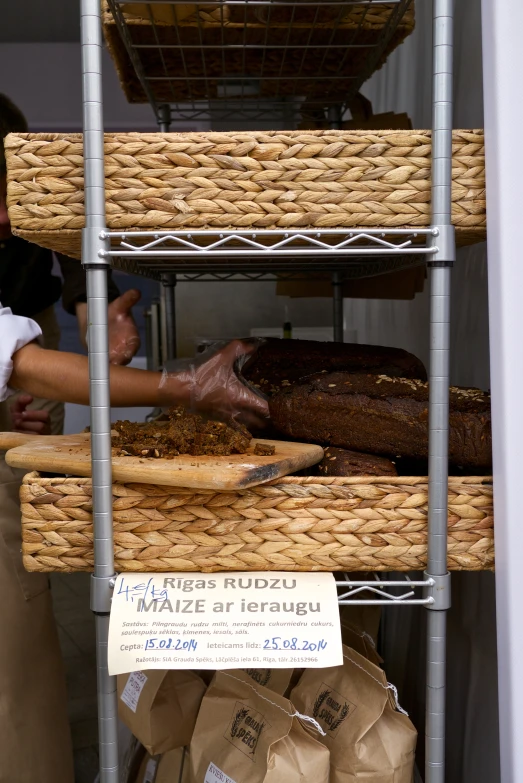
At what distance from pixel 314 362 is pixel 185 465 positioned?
42 centimetres

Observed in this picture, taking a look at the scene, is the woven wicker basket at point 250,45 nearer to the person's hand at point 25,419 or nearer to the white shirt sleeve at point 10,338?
the white shirt sleeve at point 10,338

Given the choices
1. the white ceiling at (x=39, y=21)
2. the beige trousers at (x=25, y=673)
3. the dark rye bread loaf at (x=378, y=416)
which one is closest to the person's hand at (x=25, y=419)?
the beige trousers at (x=25, y=673)

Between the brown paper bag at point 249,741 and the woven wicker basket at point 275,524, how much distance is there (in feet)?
0.88

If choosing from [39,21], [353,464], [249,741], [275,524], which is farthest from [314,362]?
[39,21]

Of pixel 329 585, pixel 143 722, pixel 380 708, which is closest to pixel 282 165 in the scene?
pixel 329 585

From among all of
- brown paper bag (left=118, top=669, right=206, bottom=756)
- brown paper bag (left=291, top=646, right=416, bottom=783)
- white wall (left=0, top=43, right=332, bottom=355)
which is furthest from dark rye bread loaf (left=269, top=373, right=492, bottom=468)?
white wall (left=0, top=43, right=332, bottom=355)

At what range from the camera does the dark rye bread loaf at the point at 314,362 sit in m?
1.06

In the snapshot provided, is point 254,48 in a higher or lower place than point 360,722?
higher

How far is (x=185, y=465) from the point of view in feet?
2.49

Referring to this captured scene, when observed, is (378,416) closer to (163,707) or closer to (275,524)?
(275,524)

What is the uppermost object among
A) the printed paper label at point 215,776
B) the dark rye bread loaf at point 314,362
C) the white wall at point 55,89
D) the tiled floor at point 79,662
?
the white wall at point 55,89

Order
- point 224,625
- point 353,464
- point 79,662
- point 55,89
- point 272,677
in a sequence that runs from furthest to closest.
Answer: point 55,89
point 79,662
point 272,677
point 353,464
point 224,625

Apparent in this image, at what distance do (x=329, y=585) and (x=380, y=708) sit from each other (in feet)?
0.87

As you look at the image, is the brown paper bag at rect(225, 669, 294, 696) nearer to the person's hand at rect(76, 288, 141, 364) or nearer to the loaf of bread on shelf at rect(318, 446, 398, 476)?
the loaf of bread on shelf at rect(318, 446, 398, 476)
